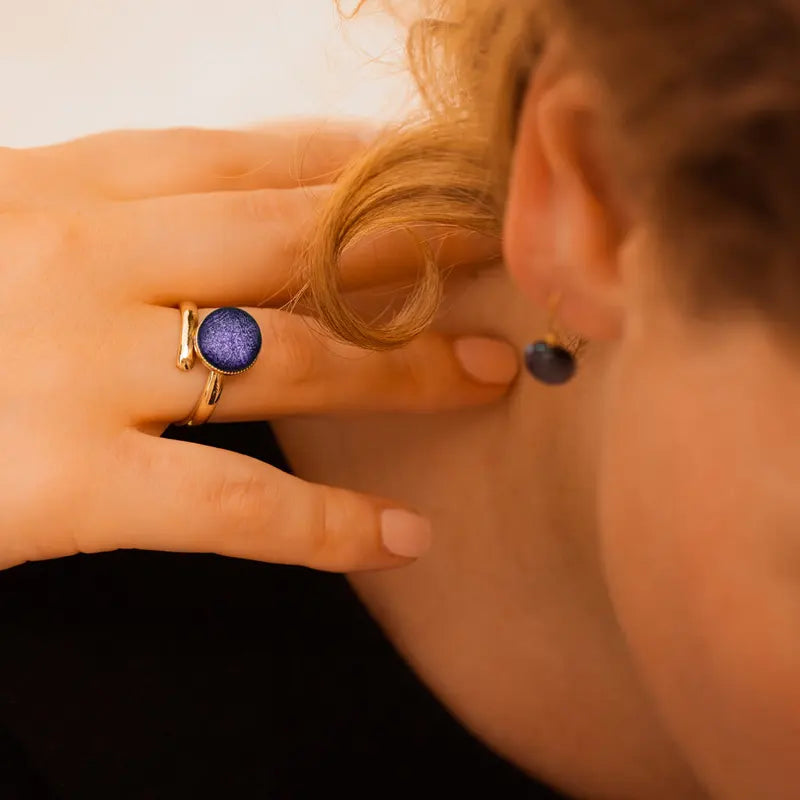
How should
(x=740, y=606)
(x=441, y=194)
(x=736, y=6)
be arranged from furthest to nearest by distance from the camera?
(x=441, y=194), (x=740, y=606), (x=736, y=6)

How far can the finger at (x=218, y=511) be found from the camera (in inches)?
23.7

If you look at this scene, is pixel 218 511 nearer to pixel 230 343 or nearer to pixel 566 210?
pixel 230 343

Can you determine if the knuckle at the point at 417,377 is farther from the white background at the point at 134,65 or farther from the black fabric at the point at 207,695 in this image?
the white background at the point at 134,65

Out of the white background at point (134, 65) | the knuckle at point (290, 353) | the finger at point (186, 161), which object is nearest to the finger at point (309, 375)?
the knuckle at point (290, 353)

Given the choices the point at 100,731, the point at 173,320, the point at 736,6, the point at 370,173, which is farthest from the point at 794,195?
the point at 100,731

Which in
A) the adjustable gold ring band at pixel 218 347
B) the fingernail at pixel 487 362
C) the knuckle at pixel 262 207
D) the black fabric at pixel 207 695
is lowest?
the black fabric at pixel 207 695

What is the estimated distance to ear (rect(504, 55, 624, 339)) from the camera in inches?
15.9

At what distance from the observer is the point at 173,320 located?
0.63 m

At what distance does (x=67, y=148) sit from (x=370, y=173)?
0.99ft

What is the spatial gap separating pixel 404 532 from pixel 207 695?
0.67 feet

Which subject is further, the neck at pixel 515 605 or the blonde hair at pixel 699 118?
the neck at pixel 515 605

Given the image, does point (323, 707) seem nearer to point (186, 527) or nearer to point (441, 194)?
point (186, 527)

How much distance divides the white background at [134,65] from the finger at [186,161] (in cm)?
35

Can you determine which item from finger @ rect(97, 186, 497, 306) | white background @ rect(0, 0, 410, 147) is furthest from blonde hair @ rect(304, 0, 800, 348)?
white background @ rect(0, 0, 410, 147)
